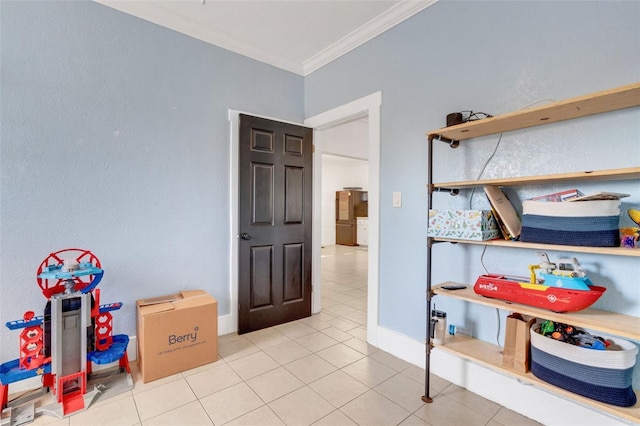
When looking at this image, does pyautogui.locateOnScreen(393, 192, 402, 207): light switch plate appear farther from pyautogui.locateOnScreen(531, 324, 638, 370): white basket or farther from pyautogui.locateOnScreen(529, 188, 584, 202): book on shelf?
pyautogui.locateOnScreen(531, 324, 638, 370): white basket

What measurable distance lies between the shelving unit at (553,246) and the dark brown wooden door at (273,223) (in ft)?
5.19

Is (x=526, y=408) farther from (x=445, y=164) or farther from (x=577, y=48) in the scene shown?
(x=577, y=48)

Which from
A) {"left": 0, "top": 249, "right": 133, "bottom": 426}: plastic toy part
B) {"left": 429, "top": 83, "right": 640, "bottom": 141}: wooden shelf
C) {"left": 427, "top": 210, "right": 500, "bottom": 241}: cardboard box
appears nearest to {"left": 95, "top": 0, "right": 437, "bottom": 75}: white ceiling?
{"left": 429, "top": 83, "right": 640, "bottom": 141}: wooden shelf

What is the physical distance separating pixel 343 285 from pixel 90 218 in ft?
11.2

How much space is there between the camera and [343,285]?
4637 mm

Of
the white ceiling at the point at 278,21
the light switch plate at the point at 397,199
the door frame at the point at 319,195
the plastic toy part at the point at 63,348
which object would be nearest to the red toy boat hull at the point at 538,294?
the light switch plate at the point at 397,199

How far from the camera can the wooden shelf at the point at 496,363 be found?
3.92 ft

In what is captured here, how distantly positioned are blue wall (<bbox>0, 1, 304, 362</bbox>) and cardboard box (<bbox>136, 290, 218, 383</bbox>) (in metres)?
0.30

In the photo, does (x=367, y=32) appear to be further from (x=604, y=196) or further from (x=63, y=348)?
(x=63, y=348)

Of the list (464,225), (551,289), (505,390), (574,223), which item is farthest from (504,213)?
(505,390)

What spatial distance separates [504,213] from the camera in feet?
5.31

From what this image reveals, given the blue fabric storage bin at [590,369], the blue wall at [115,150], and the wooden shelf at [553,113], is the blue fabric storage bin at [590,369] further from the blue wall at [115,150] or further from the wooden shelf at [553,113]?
the blue wall at [115,150]

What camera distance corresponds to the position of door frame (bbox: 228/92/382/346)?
253 cm

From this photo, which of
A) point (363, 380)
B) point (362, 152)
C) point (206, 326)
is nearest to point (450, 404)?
point (363, 380)
